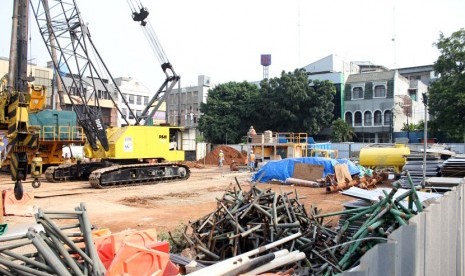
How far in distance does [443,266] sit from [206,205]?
965 cm

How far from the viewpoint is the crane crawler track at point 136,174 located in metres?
17.2

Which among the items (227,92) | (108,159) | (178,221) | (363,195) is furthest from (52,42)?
(227,92)

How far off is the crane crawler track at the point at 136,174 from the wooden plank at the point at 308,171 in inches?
229

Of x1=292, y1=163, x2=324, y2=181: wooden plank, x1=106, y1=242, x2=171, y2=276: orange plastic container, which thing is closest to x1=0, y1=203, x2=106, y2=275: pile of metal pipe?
x1=106, y1=242, x2=171, y2=276: orange plastic container

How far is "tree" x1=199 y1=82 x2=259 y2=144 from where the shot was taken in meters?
47.3

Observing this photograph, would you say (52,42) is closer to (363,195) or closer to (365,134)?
(363,195)

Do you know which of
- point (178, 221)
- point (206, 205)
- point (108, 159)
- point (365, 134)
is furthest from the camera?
point (365, 134)

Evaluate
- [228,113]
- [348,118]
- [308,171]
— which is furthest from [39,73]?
[308,171]

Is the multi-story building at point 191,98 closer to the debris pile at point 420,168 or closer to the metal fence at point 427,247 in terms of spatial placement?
the debris pile at point 420,168

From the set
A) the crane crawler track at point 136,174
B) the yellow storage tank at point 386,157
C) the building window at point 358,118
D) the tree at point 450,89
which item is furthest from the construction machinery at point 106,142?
the building window at point 358,118

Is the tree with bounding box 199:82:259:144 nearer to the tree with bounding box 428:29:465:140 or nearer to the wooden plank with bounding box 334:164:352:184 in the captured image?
the tree with bounding box 428:29:465:140

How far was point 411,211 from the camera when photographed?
4.46 m

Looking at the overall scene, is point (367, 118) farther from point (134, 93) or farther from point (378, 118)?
Answer: point (134, 93)

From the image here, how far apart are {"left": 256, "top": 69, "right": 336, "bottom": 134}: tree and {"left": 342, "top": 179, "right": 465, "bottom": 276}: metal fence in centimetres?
3940
